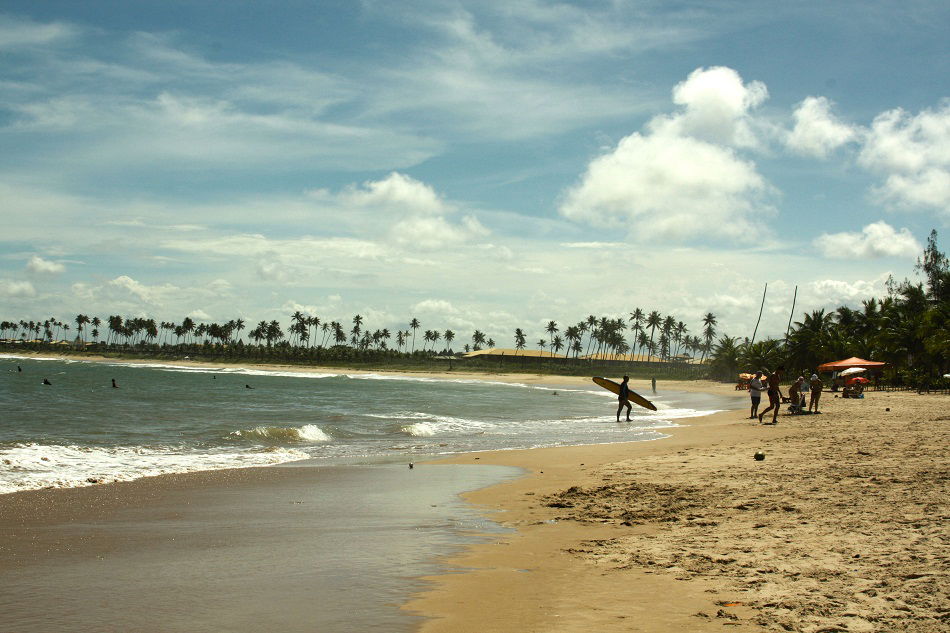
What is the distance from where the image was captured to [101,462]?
13969 mm

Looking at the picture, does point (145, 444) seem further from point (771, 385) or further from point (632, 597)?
point (771, 385)

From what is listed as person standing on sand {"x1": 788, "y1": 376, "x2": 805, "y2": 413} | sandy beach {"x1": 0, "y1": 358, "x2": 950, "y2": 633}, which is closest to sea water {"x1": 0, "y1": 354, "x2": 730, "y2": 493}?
sandy beach {"x1": 0, "y1": 358, "x2": 950, "y2": 633}

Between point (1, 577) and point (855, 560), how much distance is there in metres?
6.96

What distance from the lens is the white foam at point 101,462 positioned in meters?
11.6

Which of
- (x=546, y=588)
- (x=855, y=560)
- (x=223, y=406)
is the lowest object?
(x=223, y=406)

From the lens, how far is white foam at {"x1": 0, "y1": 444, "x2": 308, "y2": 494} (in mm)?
11562

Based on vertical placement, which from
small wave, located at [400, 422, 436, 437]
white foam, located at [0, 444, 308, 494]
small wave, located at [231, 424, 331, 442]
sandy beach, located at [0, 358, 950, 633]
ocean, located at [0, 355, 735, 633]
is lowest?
small wave, located at [231, 424, 331, 442]

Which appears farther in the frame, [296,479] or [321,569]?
[296,479]

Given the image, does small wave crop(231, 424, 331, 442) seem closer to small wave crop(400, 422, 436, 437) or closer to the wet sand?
small wave crop(400, 422, 436, 437)

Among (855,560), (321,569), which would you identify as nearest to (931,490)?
(855,560)

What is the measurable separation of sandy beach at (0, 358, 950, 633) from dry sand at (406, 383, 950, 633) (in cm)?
2

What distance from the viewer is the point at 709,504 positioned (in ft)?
27.7

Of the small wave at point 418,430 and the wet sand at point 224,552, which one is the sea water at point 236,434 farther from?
the wet sand at point 224,552

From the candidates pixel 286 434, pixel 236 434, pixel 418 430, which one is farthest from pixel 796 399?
pixel 236 434
